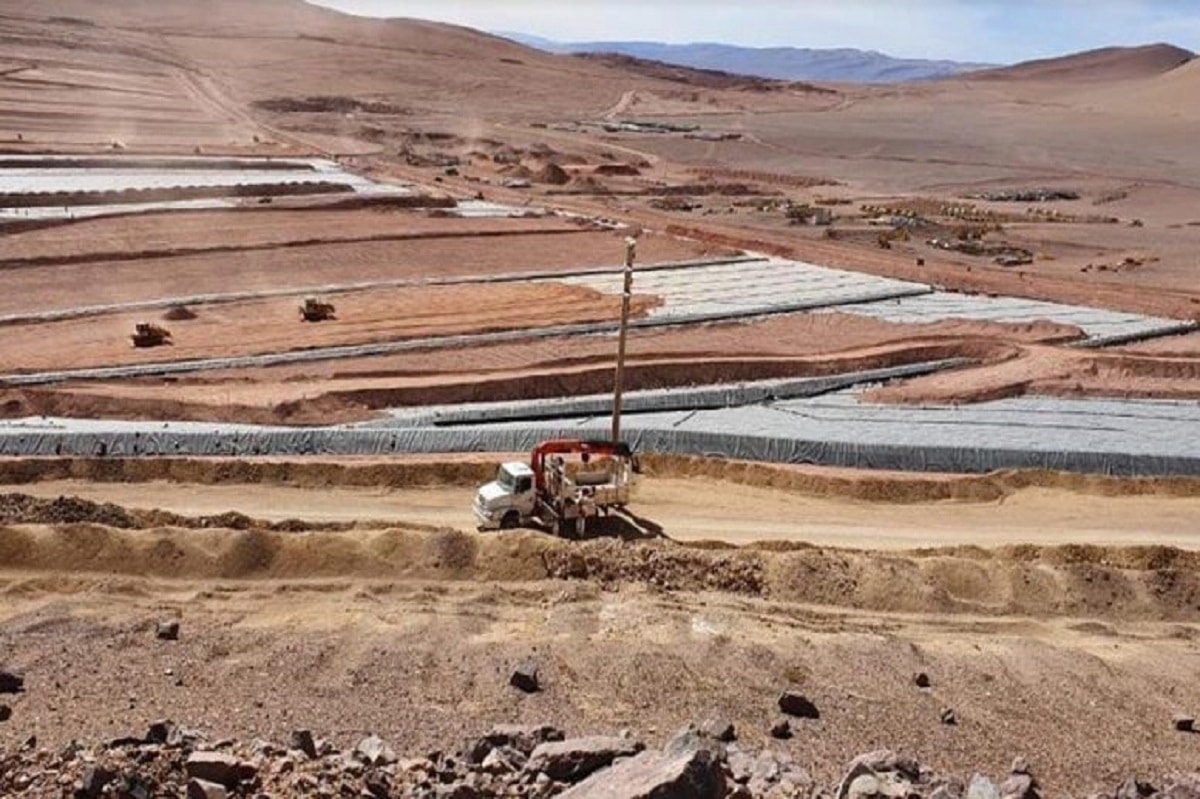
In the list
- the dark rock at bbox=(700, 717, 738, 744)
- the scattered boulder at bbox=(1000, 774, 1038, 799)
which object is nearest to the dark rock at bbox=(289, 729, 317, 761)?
the dark rock at bbox=(700, 717, 738, 744)

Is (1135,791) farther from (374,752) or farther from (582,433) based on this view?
(582,433)

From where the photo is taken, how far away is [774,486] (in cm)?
Answer: 2125

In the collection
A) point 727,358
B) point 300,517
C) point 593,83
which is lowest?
point 300,517

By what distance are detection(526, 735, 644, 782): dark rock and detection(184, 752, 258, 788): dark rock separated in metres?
2.07

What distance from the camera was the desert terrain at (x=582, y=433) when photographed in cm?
1225

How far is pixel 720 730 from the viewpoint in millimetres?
11242

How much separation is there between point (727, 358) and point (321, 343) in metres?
9.86

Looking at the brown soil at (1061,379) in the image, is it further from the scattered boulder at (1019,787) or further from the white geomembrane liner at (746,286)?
the scattered boulder at (1019,787)

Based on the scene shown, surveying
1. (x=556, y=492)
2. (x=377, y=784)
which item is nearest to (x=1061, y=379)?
(x=556, y=492)

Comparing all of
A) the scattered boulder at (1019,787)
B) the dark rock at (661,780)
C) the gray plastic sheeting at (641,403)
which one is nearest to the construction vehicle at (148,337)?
the gray plastic sheeting at (641,403)

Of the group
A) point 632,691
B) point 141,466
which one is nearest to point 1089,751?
point 632,691

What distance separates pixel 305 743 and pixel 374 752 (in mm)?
579

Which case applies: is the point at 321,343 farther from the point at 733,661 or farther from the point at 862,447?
the point at 733,661

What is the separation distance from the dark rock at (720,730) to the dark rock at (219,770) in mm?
4239
